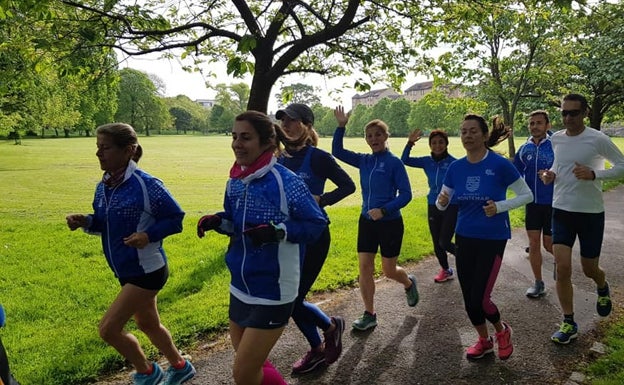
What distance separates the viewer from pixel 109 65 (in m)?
7.52

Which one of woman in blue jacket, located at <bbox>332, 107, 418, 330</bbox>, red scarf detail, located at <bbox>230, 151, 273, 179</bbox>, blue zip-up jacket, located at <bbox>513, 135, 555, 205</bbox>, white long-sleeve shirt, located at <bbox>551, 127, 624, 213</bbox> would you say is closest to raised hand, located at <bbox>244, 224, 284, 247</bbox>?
red scarf detail, located at <bbox>230, 151, 273, 179</bbox>

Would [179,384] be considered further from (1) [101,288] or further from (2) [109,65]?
(2) [109,65]

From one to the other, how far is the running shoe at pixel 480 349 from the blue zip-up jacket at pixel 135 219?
2.71 m

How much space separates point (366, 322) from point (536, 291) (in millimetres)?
2397

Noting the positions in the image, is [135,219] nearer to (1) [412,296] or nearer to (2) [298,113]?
(2) [298,113]

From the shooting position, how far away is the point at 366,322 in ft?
15.0

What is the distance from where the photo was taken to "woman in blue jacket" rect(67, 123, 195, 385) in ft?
10.2

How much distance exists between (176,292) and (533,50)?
50.9ft

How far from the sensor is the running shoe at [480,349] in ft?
12.8

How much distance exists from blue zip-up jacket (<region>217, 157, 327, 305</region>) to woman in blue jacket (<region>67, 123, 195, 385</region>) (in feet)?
2.65

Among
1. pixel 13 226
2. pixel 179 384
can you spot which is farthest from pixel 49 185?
pixel 179 384

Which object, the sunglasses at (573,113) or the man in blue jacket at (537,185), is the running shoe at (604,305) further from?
the sunglasses at (573,113)

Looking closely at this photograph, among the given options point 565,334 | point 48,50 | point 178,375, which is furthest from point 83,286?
point 565,334

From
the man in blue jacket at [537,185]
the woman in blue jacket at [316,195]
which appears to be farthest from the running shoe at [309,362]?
the man in blue jacket at [537,185]
